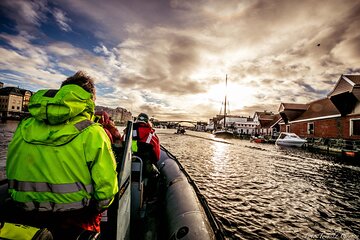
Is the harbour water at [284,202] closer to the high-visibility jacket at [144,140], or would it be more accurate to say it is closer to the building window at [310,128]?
the high-visibility jacket at [144,140]

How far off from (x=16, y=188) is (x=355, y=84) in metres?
23.5

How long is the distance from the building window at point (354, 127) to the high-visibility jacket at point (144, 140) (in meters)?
22.5

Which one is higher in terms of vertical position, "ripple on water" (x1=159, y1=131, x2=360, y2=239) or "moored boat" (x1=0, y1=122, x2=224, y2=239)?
"moored boat" (x1=0, y1=122, x2=224, y2=239)

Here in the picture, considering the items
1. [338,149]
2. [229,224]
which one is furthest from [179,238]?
[338,149]

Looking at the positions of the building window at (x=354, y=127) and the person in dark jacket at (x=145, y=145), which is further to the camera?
the building window at (x=354, y=127)

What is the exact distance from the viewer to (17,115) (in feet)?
240

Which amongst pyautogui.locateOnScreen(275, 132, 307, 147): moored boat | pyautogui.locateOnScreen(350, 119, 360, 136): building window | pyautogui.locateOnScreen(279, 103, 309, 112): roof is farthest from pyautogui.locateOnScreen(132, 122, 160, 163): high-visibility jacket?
pyautogui.locateOnScreen(279, 103, 309, 112): roof

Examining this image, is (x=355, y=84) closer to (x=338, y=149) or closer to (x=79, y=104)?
(x=338, y=149)

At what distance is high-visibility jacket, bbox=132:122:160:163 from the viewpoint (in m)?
3.84

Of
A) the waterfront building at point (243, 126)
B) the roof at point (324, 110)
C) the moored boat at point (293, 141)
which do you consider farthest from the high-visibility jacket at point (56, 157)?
the waterfront building at point (243, 126)

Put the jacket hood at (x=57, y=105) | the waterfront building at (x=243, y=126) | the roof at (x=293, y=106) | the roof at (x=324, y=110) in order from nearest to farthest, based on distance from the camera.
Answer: the jacket hood at (x=57, y=105)
the roof at (x=324, y=110)
the roof at (x=293, y=106)
the waterfront building at (x=243, y=126)

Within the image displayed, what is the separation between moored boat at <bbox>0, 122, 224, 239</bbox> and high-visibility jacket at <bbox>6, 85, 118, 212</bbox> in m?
0.34

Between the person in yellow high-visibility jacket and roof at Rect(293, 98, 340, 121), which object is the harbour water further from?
roof at Rect(293, 98, 340, 121)

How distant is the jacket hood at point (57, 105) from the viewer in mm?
1403
